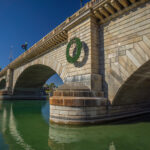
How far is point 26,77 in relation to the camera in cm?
3141

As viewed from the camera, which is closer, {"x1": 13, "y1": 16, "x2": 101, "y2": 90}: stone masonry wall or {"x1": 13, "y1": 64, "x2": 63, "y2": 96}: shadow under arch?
{"x1": 13, "y1": 16, "x2": 101, "y2": 90}: stone masonry wall

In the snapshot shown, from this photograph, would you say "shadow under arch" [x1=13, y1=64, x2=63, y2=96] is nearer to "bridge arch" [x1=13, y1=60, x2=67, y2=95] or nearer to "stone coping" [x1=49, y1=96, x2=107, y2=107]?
"bridge arch" [x1=13, y1=60, x2=67, y2=95]

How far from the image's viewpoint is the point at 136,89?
1045cm

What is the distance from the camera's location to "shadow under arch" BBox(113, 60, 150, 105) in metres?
8.24

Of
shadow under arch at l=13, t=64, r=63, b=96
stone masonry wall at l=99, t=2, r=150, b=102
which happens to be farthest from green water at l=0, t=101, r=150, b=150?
shadow under arch at l=13, t=64, r=63, b=96

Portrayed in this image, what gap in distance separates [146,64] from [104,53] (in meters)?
3.06

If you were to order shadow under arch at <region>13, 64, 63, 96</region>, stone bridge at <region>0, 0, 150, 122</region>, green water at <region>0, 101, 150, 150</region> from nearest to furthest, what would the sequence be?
green water at <region>0, 101, 150, 150</region> → stone bridge at <region>0, 0, 150, 122</region> → shadow under arch at <region>13, 64, 63, 96</region>

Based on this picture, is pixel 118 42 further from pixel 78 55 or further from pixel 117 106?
pixel 117 106

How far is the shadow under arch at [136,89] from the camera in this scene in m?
8.24

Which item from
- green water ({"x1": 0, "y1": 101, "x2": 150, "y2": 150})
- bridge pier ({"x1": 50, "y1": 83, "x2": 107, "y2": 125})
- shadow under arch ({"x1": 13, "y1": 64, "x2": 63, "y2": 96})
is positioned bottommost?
green water ({"x1": 0, "y1": 101, "x2": 150, "y2": 150})

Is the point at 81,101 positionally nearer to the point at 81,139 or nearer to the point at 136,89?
the point at 81,139

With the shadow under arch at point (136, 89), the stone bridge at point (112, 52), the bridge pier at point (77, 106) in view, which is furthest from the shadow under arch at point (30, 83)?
the bridge pier at point (77, 106)

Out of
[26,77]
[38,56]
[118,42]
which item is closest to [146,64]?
[118,42]

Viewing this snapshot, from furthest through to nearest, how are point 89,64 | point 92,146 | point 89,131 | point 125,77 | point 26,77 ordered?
1. point 26,77
2. point 89,64
3. point 125,77
4. point 89,131
5. point 92,146
